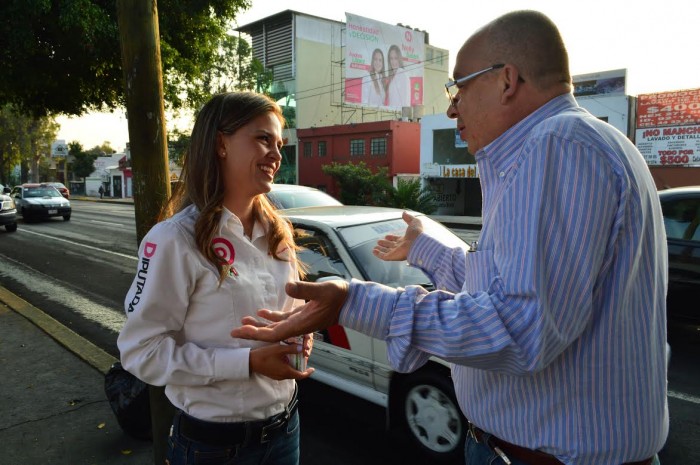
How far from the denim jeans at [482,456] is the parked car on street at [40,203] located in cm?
2365

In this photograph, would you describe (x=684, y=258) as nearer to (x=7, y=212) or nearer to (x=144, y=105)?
(x=144, y=105)

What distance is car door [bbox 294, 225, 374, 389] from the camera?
3770mm

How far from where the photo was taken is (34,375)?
4.62 m

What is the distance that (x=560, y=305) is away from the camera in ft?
3.57

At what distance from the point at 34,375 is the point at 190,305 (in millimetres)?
3776

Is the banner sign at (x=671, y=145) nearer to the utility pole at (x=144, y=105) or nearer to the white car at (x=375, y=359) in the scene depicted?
Answer: the white car at (x=375, y=359)

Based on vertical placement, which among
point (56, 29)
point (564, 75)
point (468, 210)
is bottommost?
point (468, 210)

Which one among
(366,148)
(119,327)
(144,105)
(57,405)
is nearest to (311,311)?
(144,105)

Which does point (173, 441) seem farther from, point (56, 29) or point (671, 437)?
point (56, 29)

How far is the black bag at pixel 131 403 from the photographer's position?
340 centimetres

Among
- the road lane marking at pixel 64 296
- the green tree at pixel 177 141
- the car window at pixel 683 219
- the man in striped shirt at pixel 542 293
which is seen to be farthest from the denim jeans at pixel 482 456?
the green tree at pixel 177 141

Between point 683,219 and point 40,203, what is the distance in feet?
74.1

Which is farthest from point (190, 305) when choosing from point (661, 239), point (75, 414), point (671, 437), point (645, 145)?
point (645, 145)

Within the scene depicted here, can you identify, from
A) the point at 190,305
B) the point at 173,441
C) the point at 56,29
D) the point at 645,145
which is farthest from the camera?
the point at 645,145
